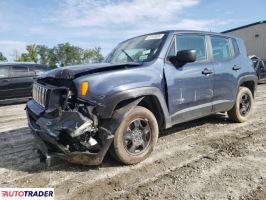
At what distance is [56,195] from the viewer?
3367 millimetres

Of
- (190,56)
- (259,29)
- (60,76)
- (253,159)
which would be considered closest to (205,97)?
(190,56)

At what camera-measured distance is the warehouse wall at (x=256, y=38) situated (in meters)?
27.6

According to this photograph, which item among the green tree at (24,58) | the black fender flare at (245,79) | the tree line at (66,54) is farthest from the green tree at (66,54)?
the black fender flare at (245,79)

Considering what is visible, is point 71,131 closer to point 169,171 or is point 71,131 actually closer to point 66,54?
→ point 169,171

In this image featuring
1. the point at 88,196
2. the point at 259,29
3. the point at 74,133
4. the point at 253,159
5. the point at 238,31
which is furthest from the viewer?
the point at 238,31

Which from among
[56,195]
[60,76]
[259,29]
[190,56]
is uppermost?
[259,29]

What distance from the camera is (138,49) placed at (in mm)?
5020

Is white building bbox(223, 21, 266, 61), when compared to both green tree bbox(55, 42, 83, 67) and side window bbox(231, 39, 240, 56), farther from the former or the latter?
green tree bbox(55, 42, 83, 67)

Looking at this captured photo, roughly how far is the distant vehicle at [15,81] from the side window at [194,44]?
7.23m

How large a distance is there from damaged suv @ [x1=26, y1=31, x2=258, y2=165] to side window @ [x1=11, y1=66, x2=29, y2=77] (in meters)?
6.72

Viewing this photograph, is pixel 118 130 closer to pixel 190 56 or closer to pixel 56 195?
pixel 56 195

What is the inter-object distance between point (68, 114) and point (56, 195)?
0.94 m

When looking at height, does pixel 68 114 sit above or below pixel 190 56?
Result: below

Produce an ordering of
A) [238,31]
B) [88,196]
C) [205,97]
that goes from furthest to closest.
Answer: [238,31] → [205,97] → [88,196]
